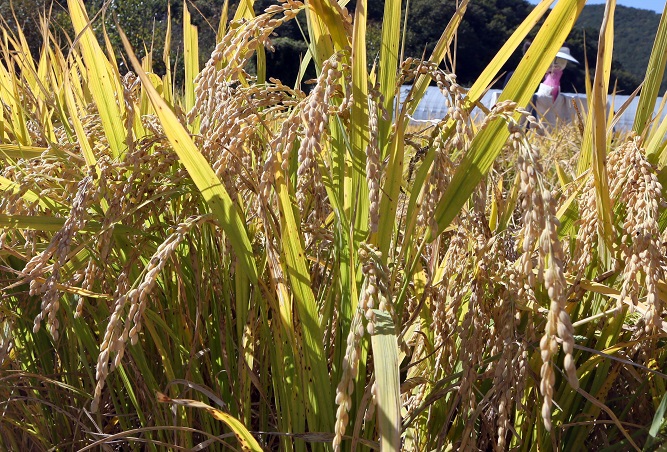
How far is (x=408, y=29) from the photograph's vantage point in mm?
6727

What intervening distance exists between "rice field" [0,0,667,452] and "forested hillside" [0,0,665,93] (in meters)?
0.17

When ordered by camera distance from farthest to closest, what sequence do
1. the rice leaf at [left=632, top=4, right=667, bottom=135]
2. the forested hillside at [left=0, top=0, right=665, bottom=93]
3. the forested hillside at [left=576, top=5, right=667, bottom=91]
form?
the forested hillside at [left=576, top=5, right=667, bottom=91], the forested hillside at [left=0, top=0, right=665, bottom=93], the rice leaf at [left=632, top=4, right=667, bottom=135]

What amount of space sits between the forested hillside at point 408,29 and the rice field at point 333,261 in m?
0.17

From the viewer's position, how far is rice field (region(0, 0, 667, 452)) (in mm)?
831

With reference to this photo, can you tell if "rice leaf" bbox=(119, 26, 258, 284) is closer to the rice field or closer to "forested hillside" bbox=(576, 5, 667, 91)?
the rice field

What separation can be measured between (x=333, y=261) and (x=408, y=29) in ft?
19.6

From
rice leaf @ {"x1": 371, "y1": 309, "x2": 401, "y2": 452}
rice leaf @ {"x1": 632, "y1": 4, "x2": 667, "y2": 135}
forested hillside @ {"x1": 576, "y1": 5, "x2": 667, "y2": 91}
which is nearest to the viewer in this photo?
rice leaf @ {"x1": 371, "y1": 309, "x2": 401, "y2": 452}

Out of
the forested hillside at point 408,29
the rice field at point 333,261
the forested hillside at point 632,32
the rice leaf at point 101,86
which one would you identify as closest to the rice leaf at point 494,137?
the rice field at point 333,261

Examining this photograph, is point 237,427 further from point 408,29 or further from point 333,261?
point 408,29

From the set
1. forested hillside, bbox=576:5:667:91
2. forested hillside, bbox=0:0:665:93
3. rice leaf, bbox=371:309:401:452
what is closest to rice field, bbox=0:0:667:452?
rice leaf, bbox=371:309:401:452

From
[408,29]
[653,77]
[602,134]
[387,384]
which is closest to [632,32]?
[408,29]

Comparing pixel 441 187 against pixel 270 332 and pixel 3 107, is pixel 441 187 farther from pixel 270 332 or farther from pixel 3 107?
pixel 3 107

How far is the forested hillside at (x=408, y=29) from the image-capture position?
3977 millimetres

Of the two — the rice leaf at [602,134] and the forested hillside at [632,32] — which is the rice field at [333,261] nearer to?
the rice leaf at [602,134]
